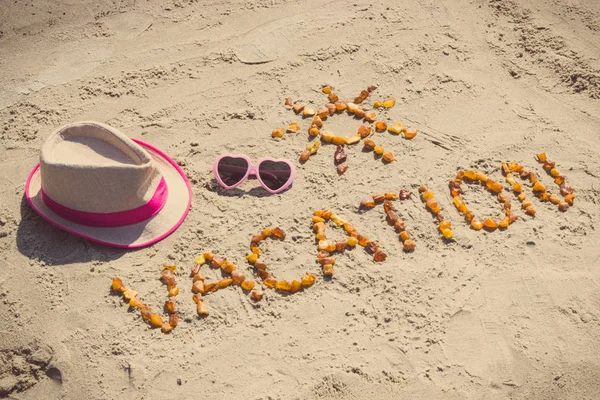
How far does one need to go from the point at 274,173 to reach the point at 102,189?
1.28 metres

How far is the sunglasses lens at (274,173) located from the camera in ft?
14.3

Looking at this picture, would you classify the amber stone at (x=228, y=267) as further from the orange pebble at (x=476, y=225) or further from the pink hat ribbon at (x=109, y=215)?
the orange pebble at (x=476, y=225)

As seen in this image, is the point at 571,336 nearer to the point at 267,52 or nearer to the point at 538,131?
the point at 538,131

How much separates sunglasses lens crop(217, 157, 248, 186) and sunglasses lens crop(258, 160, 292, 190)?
13cm

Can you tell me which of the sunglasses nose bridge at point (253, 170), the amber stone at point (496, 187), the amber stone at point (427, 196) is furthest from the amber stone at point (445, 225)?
the sunglasses nose bridge at point (253, 170)

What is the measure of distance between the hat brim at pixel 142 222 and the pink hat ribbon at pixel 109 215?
0.03 metres

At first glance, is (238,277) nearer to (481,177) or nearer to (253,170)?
(253,170)

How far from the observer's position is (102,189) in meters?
3.71

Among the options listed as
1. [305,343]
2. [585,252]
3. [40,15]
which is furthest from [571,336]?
[40,15]

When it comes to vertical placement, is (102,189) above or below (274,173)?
above

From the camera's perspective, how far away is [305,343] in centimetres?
363

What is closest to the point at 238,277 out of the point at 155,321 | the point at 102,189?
the point at 155,321

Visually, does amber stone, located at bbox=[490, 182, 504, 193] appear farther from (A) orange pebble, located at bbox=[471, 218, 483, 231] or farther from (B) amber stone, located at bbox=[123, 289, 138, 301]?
(B) amber stone, located at bbox=[123, 289, 138, 301]

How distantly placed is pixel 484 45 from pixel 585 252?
2.18 meters
